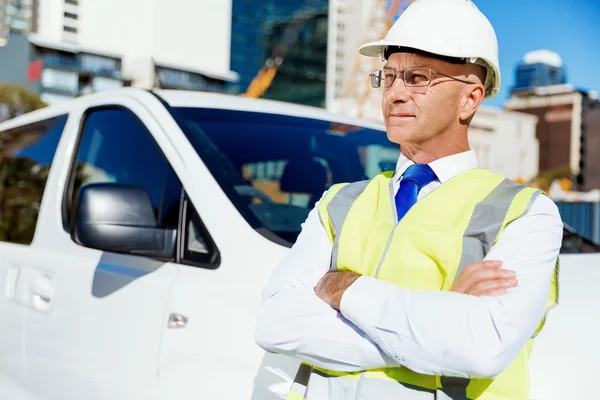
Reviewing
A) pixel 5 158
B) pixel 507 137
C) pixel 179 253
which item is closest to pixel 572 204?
pixel 5 158

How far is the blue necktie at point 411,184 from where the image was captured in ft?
4.72

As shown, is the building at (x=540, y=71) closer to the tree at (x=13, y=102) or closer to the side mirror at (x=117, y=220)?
the tree at (x=13, y=102)

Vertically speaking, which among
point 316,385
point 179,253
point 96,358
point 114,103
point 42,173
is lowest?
point 96,358

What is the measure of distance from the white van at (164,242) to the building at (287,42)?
10552cm

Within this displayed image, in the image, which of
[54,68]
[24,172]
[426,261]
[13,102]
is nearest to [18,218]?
[24,172]

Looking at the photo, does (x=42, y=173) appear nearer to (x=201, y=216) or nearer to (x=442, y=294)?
(x=201, y=216)

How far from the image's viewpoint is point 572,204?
1628 cm

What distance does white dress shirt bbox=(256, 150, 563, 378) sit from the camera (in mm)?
1202

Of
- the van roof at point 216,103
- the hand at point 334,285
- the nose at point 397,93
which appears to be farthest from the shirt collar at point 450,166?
the van roof at point 216,103

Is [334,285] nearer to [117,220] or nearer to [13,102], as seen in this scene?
[117,220]

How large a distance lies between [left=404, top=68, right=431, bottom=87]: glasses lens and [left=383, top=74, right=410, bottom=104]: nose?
1 centimetres

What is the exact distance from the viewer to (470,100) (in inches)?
60.6

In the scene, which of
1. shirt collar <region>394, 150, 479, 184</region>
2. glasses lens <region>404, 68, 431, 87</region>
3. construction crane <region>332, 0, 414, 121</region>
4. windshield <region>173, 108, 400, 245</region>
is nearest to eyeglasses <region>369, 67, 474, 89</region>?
glasses lens <region>404, 68, 431, 87</region>

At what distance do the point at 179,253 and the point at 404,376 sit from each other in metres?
0.95
